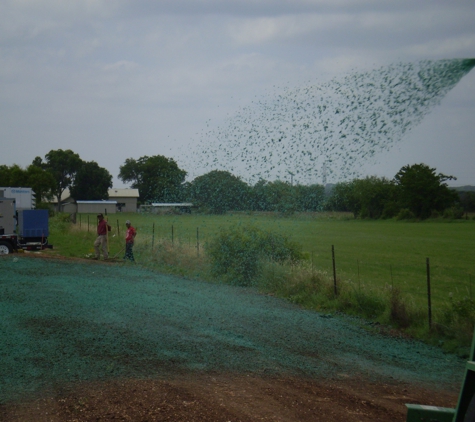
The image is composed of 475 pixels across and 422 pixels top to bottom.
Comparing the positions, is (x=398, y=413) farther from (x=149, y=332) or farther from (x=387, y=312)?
(x=387, y=312)

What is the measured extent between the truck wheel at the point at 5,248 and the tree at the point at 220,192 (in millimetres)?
9752

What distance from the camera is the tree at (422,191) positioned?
125 feet

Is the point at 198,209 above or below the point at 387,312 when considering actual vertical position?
above

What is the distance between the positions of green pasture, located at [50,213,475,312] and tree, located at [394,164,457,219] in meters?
2.00

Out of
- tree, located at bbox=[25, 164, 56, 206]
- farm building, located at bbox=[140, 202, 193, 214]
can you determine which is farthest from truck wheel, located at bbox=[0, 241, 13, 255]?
tree, located at bbox=[25, 164, 56, 206]

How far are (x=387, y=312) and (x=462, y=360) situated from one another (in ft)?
8.37

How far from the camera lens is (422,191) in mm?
40562

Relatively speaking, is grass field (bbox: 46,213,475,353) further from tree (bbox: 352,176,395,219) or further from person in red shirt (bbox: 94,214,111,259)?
tree (bbox: 352,176,395,219)

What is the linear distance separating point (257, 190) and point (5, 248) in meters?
12.6

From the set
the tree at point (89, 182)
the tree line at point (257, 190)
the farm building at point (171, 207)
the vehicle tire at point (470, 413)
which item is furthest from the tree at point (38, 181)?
the vehicle tire at point (470, 413)

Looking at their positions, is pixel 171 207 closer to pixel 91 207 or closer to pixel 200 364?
pixel 200 364

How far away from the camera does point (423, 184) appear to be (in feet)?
128

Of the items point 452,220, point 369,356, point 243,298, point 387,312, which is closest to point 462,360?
point 369,356

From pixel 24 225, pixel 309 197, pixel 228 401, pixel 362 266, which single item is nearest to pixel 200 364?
pixel 228 401
